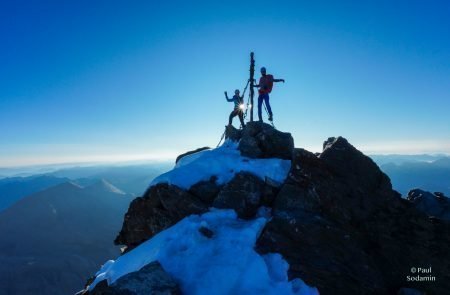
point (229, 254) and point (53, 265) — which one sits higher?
point (229, 254)

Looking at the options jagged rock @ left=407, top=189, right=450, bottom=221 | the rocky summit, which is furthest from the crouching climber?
jagged rock @ left=407, top=189, right=450, bottom=221

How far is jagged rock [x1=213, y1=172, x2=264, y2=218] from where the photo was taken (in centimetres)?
1708

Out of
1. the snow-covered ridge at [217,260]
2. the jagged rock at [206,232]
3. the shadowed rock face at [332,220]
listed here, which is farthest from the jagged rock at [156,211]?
the jagged rock at [206,232]

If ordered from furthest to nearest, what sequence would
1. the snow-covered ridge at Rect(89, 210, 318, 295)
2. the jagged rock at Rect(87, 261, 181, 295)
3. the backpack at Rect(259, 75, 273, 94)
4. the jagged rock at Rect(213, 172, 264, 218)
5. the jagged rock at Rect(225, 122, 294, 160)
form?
1. the backpack at Rect(259, 75, 273, 94)
2. the jagged rock at Rect(225, 122, 294, 160)
3. the jagged rock at Rect(213, 172, 264, 218)
4. the snow-covered ridge at Rect(89, 210, 318, 295)
5. the jagged rock at Rect(87, 261, 181, 295)

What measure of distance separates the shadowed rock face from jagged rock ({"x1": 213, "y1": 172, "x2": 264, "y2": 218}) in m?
0.05

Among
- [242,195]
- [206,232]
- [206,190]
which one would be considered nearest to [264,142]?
[242,195]

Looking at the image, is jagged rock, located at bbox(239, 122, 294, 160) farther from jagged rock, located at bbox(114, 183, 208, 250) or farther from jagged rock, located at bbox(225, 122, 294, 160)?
jagged rock, located at bbox(114, 183, 208, 250)

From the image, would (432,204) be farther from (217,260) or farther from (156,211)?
(156,211)

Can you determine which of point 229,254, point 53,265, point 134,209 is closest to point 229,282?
point 229,254

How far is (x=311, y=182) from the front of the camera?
17266 millimetres

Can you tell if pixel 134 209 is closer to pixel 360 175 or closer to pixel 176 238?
pixel 176 238

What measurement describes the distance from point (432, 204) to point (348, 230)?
28.2ft

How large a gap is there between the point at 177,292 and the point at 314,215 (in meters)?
7.41

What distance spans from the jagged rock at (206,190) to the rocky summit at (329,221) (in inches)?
2.2
